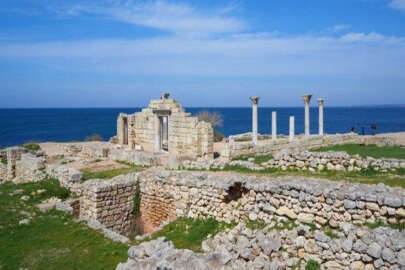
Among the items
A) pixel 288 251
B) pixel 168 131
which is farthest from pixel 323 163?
pixel 168 131

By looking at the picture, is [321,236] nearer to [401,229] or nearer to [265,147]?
[401,229]

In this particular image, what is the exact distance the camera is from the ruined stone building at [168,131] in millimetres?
19016

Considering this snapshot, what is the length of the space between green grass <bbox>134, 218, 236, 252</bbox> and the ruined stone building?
8676mm

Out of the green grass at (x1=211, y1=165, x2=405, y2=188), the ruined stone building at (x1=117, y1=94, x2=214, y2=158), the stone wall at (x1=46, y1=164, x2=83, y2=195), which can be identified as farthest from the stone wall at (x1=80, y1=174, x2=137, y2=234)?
the ruined stone building at (x1=117, y1=94, x2=214, y2=158)

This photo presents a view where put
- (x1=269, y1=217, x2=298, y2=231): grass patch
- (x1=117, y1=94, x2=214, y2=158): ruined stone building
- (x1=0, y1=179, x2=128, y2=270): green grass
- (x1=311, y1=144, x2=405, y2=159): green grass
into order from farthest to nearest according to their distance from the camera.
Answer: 1. (x1=117, y1=94, x2=214, y2=158): ruined stone building
2. (x1=311, y1=144, x2=405, y2=159): green grass
3. (x1=0, y1=179, x2=128, y2=270): green grass
4. (x1=269, y1=217, x2=298, y2=231): grass patch

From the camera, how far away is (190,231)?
969cm

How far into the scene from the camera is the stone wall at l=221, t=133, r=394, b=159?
60.5 feet

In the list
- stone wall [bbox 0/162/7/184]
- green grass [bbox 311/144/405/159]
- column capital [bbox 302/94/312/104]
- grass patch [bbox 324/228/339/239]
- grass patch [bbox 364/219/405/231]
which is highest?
column capital [bbox 302/94/312/104]

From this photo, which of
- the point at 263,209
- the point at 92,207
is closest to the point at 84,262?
the point at 92,207

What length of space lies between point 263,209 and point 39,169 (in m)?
13.4

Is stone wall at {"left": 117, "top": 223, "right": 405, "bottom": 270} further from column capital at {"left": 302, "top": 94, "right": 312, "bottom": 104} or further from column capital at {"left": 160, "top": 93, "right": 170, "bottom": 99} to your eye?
column capital at {"left": 302, "top": 94, "right": 312, "bottom": 104}

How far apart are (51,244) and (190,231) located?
3781 millimetres

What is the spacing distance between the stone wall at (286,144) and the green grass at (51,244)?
9.52 meters

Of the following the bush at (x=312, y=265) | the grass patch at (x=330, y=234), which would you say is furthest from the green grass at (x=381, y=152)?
the bush at (x=312, y=265)
